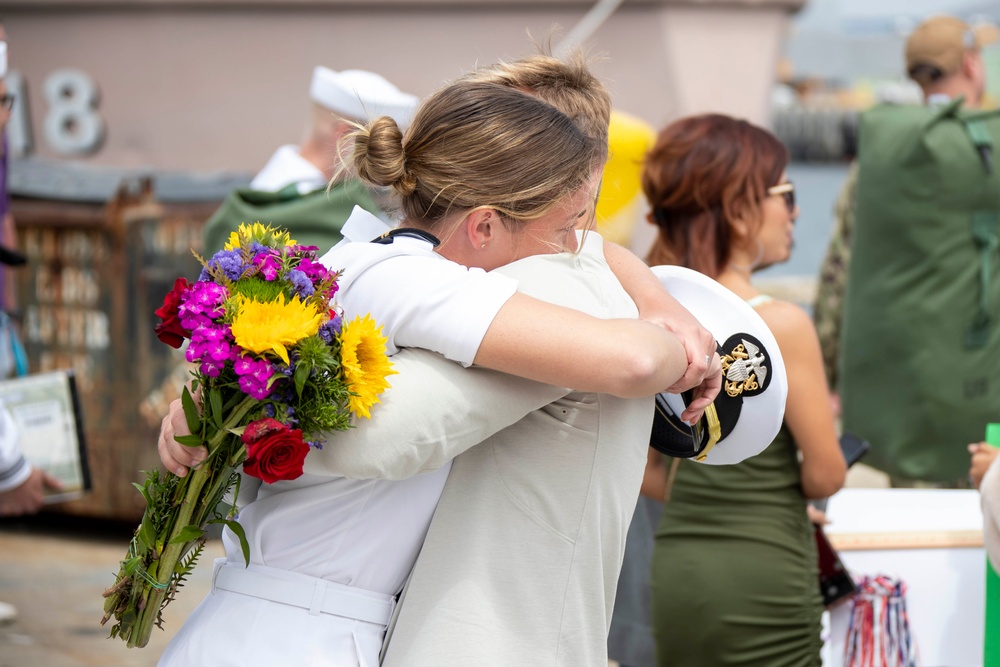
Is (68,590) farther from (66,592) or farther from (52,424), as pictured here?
(52,424)

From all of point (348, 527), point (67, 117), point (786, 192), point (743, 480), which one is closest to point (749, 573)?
point (743, 480)

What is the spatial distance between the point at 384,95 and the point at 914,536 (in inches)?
94.6

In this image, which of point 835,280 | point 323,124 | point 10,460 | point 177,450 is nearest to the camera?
point 177,450

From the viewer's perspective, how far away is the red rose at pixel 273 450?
1314mm

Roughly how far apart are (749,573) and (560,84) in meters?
1.29

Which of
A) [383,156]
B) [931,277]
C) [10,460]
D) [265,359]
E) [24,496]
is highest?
[383,156]

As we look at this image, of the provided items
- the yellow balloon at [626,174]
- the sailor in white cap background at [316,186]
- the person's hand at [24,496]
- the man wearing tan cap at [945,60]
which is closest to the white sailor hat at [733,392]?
the sailor in white cap background at [316,186]

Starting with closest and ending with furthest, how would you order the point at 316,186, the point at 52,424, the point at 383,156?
the point at 383,156 < the point at 52,424 < the point at 316,186

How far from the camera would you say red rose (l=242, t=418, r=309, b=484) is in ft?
4.31

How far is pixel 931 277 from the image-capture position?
4098 mm

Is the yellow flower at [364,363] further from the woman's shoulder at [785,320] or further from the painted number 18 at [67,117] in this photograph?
the painted number 18 at [67,117]

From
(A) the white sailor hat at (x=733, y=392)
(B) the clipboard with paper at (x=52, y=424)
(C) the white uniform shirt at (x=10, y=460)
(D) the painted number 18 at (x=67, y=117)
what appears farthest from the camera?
(D) the painted number 18 at (x=67, y=117)

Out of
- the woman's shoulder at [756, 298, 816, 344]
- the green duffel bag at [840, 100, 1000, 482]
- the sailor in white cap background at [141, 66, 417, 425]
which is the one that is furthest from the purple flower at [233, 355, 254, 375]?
the green duffel bag at [840, 100, 1000, 482]

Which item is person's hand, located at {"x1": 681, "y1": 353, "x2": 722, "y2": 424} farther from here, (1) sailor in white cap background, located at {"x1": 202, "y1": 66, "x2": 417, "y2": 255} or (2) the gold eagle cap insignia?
(1) sailor in white cap background, located at {"x1": 202, "y1": 66, "x2": 417, "y2": 255}
